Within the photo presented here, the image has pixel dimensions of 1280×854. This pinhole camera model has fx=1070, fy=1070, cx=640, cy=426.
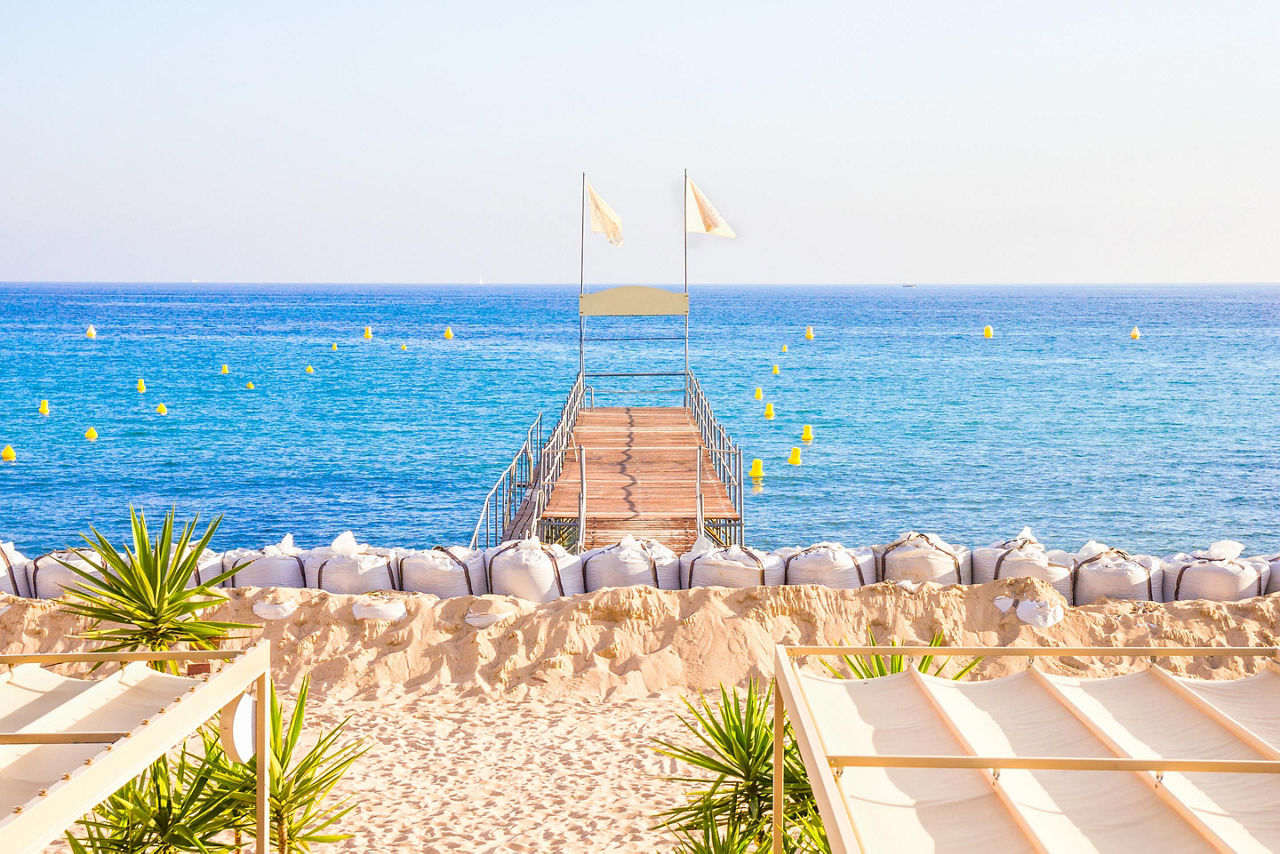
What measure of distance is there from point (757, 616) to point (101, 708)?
5.97 m

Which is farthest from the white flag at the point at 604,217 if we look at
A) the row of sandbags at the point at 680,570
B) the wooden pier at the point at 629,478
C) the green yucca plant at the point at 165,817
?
the green yucca plant at the point at 165,817

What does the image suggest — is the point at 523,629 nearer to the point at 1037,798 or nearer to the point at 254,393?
the point at 1037,798

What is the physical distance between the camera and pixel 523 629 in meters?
8.91

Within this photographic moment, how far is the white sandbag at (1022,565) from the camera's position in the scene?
9.52m

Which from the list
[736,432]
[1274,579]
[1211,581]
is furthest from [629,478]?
[736,432]

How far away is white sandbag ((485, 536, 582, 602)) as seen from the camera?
380 inches

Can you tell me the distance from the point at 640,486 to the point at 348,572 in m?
6.46

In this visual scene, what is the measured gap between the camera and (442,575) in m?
9.61

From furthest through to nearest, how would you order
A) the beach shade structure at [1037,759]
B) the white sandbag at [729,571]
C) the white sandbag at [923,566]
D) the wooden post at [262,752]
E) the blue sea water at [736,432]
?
the blue sea water at [736,432] < the white sandbag at [923,566] < the white sandbag at [729,571] < the wooden post at [262,752] < the beach shade structure at [1037,759]

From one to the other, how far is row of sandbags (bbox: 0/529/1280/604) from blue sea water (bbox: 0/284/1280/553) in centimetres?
1315

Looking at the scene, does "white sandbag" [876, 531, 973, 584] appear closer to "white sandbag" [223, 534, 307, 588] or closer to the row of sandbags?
the row of sandbags

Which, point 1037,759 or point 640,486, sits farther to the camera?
point 640,486

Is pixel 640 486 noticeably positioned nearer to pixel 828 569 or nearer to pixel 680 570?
Answer: pixel 680 570

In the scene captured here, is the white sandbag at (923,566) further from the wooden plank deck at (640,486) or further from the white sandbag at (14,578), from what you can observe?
the white sandbag at (14,578)
